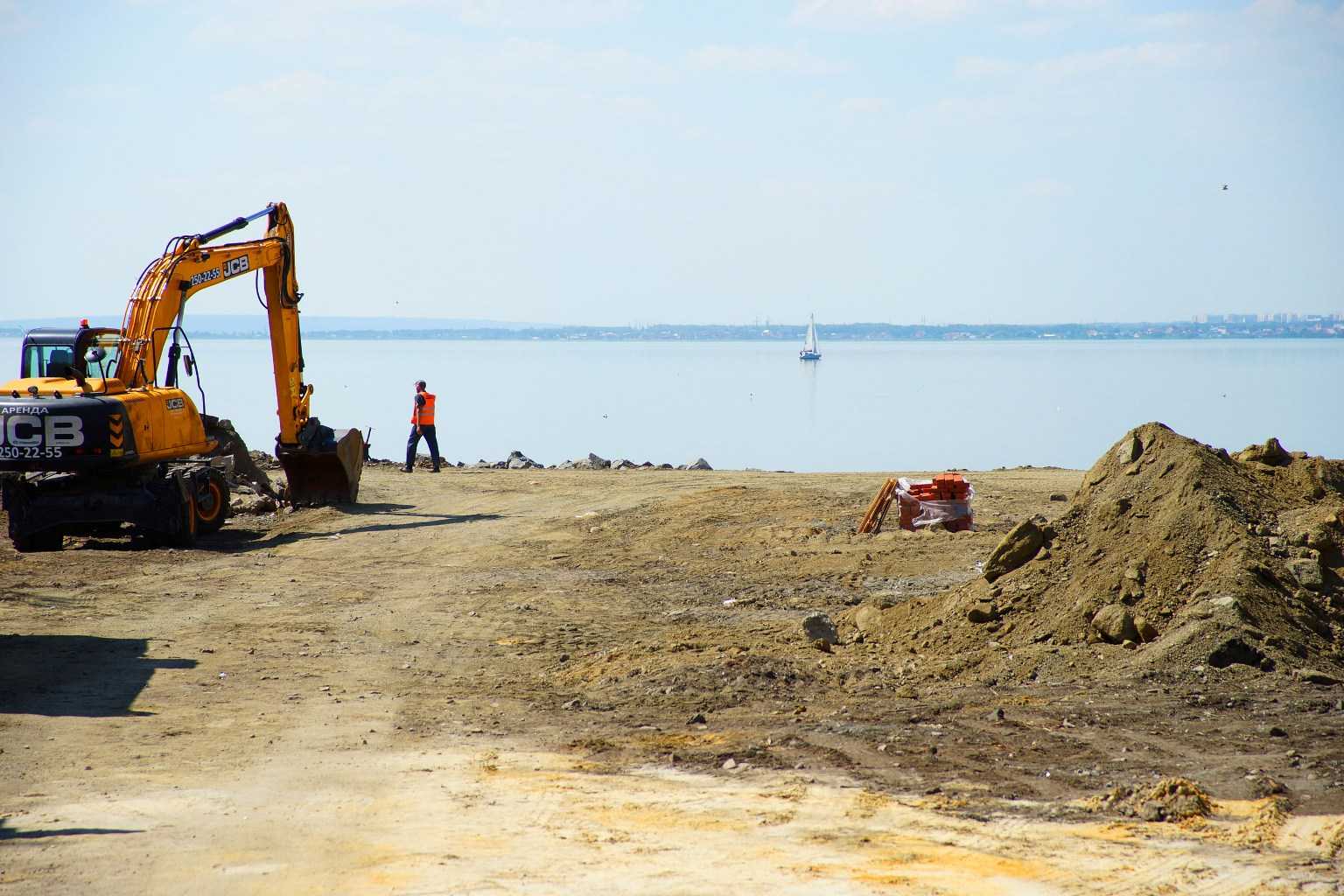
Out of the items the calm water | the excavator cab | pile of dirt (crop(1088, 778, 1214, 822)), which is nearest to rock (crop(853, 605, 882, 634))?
pile of dirt (crop(1088, 778, 1214, 822))

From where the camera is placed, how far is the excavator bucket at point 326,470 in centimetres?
2017

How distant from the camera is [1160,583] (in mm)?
9938

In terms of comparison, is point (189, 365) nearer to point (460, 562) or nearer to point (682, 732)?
point (460, 562)

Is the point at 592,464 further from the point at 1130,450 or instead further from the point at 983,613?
the point at 983,613

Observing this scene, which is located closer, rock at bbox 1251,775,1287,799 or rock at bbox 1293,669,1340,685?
rock at bbox 1251,775,1287,799

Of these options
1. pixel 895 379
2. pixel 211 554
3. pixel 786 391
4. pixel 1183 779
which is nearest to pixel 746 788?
pixel 1183 779

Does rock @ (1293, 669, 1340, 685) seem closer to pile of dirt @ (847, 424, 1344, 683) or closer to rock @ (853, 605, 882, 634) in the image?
pile of dirt @ (847, 424, 1344, 683)

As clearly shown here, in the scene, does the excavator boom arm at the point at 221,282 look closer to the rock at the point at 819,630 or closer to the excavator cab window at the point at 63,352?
the excavator cab window at the point at 63,352

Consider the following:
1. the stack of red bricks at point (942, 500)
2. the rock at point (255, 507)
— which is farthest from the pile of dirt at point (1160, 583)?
the rock at point (255, 507)

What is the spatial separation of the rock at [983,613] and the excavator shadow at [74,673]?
6385 mm

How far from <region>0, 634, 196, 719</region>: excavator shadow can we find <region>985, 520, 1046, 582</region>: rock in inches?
270

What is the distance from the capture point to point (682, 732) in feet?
27.6

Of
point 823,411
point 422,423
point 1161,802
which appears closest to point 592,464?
point 422,423

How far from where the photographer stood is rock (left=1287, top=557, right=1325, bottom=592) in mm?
9734
